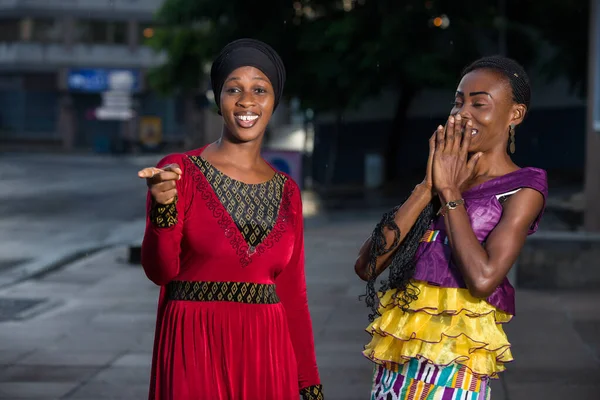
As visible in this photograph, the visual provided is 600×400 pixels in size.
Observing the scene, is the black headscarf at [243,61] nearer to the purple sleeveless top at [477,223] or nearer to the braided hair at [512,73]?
the braided hair at [512,73]

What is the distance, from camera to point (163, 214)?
3.41 m

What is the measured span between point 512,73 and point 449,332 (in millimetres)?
830

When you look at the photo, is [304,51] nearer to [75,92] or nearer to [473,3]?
[473,3]

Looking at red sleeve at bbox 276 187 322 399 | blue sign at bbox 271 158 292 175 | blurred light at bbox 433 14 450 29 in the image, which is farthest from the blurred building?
red sleeve at bbox 276 187 322 399

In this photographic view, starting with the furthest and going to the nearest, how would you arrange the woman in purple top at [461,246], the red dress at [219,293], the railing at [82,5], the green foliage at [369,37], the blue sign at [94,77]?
the blue sign at [94,77] → the railing at [82,5] → the green foliage at [369,37] → the red dress at [219,293] → the woman in purple top at [461,246]

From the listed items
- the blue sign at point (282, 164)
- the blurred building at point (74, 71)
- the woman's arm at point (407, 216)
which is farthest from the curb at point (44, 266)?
the blurred building at point (74, 71)

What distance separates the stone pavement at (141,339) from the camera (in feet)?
24.2

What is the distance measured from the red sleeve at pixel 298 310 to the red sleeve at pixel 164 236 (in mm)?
458

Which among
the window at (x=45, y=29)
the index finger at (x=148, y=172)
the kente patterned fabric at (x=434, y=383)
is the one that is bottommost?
the kente patterned fabric at (x=434, y=383)

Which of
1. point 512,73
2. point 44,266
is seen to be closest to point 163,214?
point 512,73

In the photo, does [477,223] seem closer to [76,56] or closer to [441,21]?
[441,21]

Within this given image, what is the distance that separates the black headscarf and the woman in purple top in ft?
2.37

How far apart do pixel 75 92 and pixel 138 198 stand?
38951mm

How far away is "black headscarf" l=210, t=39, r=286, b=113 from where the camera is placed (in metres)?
3.75
